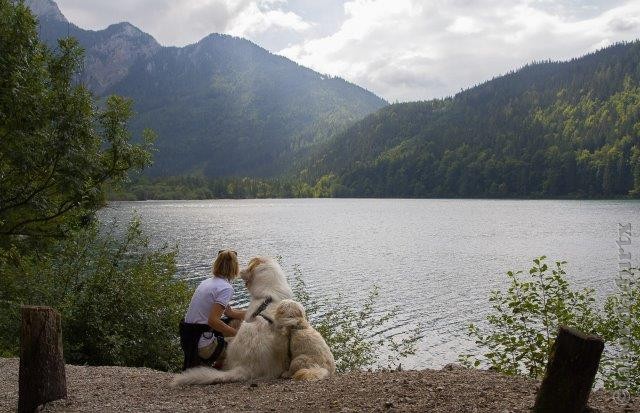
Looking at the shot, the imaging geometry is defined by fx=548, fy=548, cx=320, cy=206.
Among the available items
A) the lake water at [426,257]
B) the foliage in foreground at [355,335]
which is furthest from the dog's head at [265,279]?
the lake water at [426,257]

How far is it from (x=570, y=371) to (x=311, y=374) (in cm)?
398

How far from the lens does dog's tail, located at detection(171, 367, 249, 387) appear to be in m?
7.85

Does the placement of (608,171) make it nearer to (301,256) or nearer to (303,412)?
(301,256)

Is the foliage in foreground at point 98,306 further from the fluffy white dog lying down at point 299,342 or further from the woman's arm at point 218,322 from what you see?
the fluffy white dog lying down at point 299,342

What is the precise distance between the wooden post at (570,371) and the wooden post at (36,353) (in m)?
5.60

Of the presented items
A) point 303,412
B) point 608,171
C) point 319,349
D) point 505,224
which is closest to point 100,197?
point 319,349

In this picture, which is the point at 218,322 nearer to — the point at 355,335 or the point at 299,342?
the point at 299,342

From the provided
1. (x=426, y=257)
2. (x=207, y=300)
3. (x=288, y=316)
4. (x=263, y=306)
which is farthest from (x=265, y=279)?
(x=426, y=257)

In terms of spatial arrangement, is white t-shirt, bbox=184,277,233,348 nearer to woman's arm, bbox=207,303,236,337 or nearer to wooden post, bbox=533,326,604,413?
woman's arm, bbox=207,303,236,337

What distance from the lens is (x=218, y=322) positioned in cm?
854

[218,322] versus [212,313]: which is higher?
[212,313]

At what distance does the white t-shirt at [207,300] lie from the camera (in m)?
8.41

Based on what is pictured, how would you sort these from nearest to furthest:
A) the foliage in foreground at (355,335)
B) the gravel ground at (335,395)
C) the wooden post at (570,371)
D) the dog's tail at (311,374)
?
Answer: the wooden post at (570,371) → the gravel ground at (335,395) → the dog's tail at (311,374) → the foliage in foreground at (355,335)

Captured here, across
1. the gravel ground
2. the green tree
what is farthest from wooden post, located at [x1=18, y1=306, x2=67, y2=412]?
the green tree
